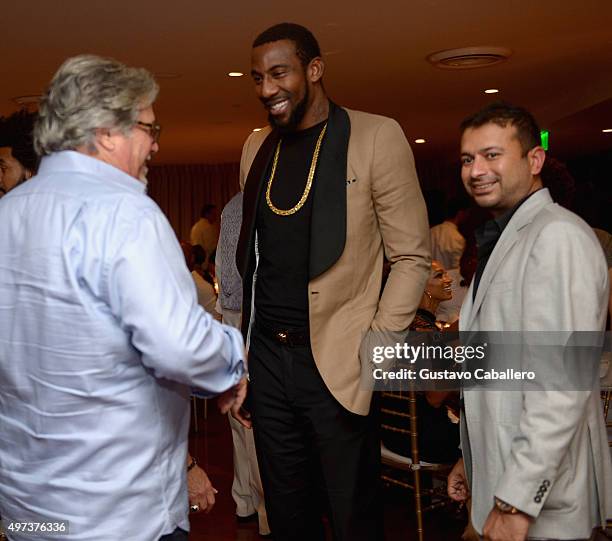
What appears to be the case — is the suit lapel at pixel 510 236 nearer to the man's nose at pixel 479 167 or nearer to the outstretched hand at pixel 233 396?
the man's nose at pixel 479 167

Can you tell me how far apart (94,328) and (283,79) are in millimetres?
1162

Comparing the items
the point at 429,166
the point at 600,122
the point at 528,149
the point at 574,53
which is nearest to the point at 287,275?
the point at 528,149

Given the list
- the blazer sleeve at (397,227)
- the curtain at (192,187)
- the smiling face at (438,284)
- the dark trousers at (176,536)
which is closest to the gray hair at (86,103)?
the dark trousers at (176,536)

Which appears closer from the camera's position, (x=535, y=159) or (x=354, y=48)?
(x=535, y=159)

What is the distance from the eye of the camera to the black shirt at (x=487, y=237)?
195 centimetres

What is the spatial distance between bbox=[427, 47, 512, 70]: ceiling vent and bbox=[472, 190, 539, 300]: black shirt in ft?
18.4

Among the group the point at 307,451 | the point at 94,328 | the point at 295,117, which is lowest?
the point at 307,451

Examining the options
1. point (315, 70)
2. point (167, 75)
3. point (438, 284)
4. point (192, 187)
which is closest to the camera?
point (315, 70)

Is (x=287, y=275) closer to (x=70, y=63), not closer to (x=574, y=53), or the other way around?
(x=70, y=63)

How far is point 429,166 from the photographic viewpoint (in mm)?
17094

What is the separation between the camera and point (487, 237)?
6.59 ft

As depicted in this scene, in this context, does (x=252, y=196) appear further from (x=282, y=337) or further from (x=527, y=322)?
(x=527, y=322)

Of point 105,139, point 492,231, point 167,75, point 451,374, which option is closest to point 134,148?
point 105,139

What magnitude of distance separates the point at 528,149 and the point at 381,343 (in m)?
0.74
